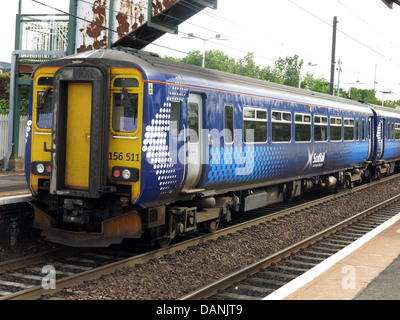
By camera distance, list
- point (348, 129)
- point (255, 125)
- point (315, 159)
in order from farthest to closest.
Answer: point (348, 129) < point (315, 159) < point (255, 125)

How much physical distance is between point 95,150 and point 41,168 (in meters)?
1.30

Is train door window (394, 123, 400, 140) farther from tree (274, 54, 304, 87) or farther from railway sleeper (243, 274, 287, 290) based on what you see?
tree (274, 54, 304, 87)

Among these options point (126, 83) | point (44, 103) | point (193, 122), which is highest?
point (126, 83)

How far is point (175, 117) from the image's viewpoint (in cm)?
870

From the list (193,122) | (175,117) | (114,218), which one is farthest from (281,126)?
(114,218)

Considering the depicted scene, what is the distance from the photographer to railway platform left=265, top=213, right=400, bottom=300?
621 centimetres

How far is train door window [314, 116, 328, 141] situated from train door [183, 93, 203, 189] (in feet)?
21.6

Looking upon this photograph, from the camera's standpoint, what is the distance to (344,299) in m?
6.02

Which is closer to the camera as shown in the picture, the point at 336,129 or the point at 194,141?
the point at 194,141

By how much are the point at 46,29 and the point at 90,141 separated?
10.4m

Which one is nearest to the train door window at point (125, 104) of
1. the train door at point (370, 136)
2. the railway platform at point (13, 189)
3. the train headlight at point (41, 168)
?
the train headlight at point (41, 168)

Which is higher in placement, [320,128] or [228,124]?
[320,128]

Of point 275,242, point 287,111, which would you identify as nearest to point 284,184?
point 287,111

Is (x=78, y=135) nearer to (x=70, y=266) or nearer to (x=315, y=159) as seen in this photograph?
(x=70, y=266)
